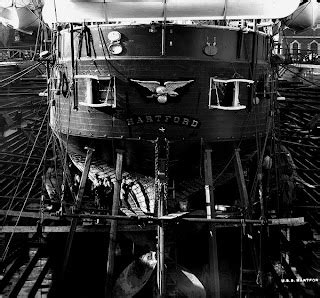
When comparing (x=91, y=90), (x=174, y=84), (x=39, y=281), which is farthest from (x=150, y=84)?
(x=39, y=281)

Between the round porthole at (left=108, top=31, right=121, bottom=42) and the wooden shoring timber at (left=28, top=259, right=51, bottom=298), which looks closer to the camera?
the round porthole at (left=108, top=31, right=121, bottom=42)

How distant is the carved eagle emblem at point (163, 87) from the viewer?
36.2 feet

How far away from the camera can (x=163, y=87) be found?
1106cm

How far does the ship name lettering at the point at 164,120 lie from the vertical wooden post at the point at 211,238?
73cm

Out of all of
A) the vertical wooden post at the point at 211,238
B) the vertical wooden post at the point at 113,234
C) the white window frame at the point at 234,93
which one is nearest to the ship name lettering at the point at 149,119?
the vertical wooden post at the point at 113,234

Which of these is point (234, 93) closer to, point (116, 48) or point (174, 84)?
point (174, 84)

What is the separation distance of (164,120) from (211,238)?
2.75 m

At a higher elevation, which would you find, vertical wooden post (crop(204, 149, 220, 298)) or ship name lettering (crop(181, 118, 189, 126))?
ship name lettering (crop(181, 118, 189, 126))

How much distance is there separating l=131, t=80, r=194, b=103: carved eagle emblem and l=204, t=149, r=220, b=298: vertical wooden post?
161 centimetres

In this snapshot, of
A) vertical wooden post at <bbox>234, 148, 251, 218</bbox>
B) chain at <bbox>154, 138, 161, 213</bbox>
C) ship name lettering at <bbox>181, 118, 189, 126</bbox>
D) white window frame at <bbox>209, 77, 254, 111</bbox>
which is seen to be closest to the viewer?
chain at <bbox>154, 138, 161, 213</bbox>

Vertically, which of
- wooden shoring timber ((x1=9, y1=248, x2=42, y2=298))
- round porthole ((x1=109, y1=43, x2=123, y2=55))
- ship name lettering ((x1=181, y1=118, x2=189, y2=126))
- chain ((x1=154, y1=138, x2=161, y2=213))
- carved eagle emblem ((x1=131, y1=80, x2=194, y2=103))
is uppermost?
round porthole ((x1=109, y1=43, x2=123, y2=55))

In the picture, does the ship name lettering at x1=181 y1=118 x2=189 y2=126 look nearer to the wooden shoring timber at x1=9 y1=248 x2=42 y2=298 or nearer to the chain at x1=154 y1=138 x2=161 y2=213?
the chain at x1=154 y1=138 x2=161 y2=213

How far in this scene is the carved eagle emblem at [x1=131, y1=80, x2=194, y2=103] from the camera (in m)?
11.0

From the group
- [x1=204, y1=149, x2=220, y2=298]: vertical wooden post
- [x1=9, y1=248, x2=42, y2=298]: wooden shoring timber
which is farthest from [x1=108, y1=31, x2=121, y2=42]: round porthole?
[x1=9, y1=248, x2=42, y2=298]: wooden shoring timber
